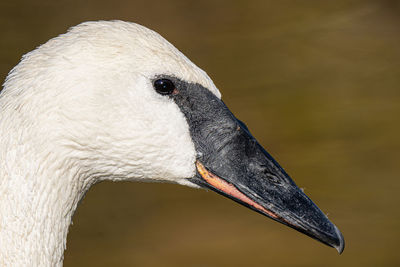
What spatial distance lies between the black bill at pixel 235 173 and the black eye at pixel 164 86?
77 millimetres

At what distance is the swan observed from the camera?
1.90 meters

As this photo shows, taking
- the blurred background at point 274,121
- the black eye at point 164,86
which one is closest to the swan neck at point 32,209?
the black eye at point 164,86

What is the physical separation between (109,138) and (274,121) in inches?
189

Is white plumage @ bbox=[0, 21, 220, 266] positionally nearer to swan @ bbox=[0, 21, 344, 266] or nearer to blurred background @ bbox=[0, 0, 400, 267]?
swan @ bbox=[0, 21, 344, 266]

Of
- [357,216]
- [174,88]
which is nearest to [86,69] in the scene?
[174,88]

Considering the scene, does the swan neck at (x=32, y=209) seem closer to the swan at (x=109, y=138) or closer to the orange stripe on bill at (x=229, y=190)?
the swan at (x=109, y=138)

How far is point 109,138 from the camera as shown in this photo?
1979mm

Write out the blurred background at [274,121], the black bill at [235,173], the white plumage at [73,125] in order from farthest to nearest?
the blurred background at [274,121] → the black bill at [235,173] → the white plumage at [73,125]

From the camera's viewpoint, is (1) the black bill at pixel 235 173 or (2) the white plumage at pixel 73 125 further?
(1) the black bill at pixel 235 173

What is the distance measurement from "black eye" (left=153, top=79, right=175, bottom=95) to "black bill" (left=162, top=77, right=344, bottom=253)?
77 mm

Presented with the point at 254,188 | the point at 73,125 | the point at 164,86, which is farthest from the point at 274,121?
the point at 73,125

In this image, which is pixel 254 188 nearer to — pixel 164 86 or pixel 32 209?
pixel 164 86

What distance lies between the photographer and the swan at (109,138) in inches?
74.8

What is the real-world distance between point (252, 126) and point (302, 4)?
2.28 m
